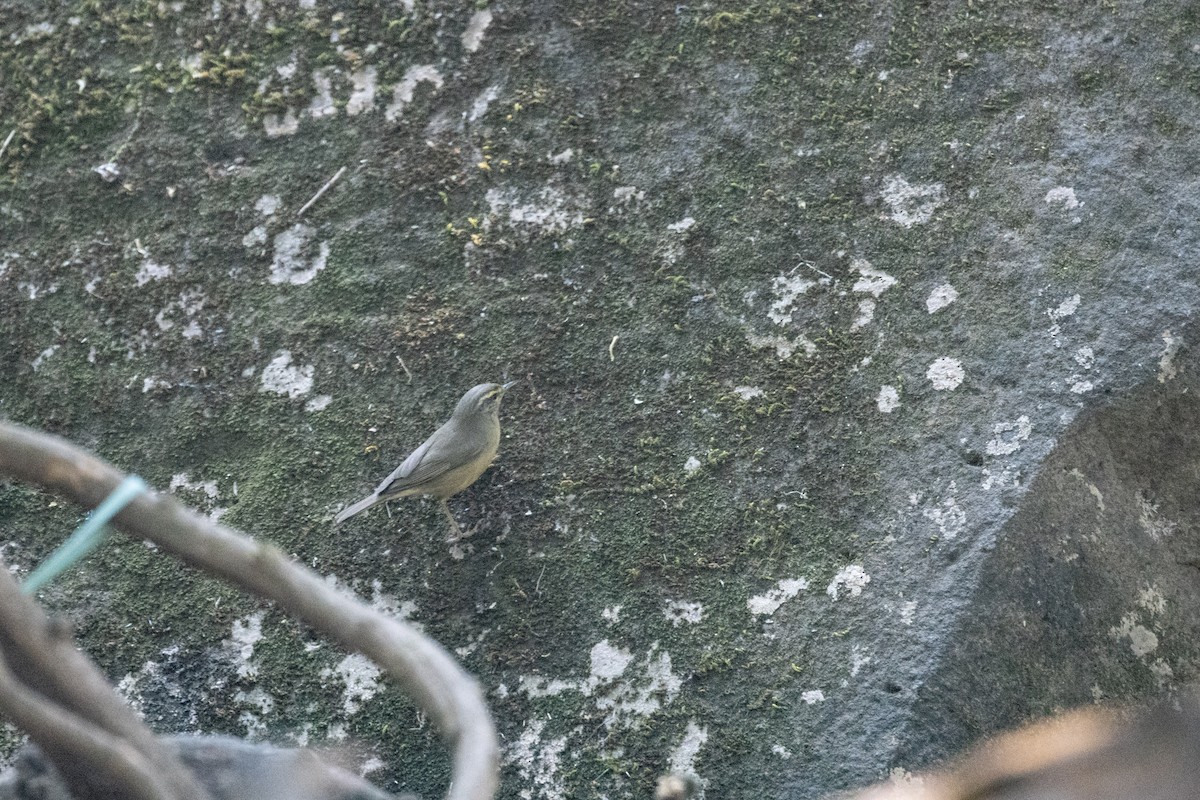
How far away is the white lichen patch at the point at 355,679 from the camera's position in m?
3.73

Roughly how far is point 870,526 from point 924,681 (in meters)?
0.55

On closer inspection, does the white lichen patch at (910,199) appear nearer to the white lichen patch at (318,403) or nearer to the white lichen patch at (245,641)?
the white lichen patch at (318,403)

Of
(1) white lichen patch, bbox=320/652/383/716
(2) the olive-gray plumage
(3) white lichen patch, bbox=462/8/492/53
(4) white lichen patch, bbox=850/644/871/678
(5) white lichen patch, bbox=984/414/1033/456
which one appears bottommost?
(5) white lichen patch, bbox=984/414/1033/456

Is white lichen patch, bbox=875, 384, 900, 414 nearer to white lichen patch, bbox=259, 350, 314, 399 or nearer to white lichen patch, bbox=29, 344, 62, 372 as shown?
white lichen patch, bbox=259, 350, 314, 399

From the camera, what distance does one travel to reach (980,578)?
345 centimetres

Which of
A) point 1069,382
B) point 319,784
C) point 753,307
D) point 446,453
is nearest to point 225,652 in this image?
point 446,453

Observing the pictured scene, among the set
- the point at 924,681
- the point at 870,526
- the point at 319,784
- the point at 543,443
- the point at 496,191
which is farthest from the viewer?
the point at 496,191

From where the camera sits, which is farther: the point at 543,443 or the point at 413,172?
the point at 413,172

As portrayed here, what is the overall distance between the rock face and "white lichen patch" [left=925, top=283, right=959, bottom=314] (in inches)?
0.5

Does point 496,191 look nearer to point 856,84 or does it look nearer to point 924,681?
point 856,84

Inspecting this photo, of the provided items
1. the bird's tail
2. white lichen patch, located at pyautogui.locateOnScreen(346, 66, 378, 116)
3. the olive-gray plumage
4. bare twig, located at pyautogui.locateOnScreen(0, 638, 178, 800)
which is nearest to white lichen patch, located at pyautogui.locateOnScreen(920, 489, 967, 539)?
the olive-gray plumage

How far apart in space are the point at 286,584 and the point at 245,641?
1827mm

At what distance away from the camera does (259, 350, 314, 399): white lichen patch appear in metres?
4.18

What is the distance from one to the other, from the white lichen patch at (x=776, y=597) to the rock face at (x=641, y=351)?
0.03 feet
